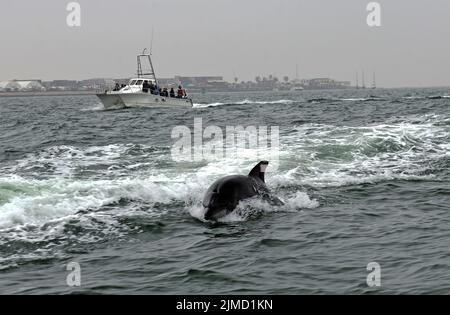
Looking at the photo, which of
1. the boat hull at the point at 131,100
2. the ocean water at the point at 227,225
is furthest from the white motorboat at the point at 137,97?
the ocean water at the point at 227,225

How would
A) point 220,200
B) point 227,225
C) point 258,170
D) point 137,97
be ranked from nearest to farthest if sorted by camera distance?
point 227,225 → point 220,200 → point 258,170 → point 137,97

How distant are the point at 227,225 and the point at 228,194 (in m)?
0.80

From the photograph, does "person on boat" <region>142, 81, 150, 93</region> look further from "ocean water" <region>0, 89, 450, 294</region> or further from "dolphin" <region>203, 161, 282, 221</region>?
"dolphin" <region>203, 161, 282, 221</region>

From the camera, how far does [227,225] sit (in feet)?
36.3

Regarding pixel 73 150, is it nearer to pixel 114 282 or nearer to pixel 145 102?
pixel 114 282

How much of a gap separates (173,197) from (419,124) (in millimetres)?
18061

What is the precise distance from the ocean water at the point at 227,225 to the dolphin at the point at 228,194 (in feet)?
0.62

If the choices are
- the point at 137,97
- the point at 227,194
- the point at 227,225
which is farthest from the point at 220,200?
the point at 137,97

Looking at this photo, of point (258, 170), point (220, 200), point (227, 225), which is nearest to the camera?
point (227, 225)

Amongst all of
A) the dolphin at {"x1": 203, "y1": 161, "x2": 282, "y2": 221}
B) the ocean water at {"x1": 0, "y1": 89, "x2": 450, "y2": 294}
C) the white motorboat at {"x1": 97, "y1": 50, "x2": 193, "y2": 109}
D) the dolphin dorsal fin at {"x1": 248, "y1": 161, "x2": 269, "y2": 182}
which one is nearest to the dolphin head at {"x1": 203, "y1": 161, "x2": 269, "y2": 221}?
the dolphin at {"x1": 203, "y1": 161, "x2": 282, "y2": 221}

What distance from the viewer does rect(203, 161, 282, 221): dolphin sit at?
11.5 metres

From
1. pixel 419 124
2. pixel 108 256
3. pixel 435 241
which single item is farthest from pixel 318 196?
pixel 419 124

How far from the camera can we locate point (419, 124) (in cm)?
2828

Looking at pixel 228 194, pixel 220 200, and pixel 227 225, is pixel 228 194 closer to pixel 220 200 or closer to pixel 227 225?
pixel 220 200
